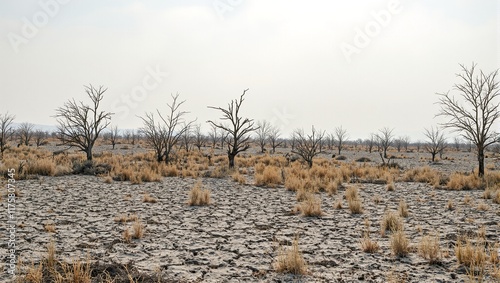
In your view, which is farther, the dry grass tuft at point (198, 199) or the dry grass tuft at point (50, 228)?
the dry grass tuft at point (198, 199)

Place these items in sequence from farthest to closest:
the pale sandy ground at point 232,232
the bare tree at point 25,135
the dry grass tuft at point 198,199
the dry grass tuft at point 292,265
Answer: the bare tree at point 25,135, the dry grass tuft at point 198,199, the pale sandy ground at point 232,232, the dry grass tuft at point 292,265

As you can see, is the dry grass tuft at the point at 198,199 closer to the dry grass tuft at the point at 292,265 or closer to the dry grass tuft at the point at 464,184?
the dry grass tuft at the point at 292,265

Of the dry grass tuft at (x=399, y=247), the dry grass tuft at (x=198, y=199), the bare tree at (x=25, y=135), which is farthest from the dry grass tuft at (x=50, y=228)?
the bare tree at (x=25, y=135)

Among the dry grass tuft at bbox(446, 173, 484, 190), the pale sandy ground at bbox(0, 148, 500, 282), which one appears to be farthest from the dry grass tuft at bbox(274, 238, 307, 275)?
the dry grass tuft at bbox(446, 173, 484, 190)

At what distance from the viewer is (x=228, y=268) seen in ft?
16.5

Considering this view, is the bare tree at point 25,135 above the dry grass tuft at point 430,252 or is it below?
above

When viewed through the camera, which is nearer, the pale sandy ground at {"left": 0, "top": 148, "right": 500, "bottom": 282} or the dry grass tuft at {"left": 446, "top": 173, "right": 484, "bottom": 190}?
the pale sandy ground at {"left": 0, "top": 148, "right": 500, "bottom": 282}

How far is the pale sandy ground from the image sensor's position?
4.93 metres

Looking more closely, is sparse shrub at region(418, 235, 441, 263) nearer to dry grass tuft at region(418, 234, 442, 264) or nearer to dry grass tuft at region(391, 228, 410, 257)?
dry grass tuft at region(418, 234, 442, 264)

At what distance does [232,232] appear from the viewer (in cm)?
715

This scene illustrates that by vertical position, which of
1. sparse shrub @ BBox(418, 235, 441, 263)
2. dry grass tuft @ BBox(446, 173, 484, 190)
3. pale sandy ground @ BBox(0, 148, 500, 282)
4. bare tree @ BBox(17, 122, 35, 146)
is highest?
bare tree @ BBox(17, 122, 35, 146)

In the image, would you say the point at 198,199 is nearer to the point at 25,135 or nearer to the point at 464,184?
the point at 464,184

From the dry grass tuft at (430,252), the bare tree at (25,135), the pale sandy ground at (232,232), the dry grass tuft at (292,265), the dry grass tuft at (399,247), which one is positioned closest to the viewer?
the dry grass tuft at (292,265)

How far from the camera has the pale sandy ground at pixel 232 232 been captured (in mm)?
4934
